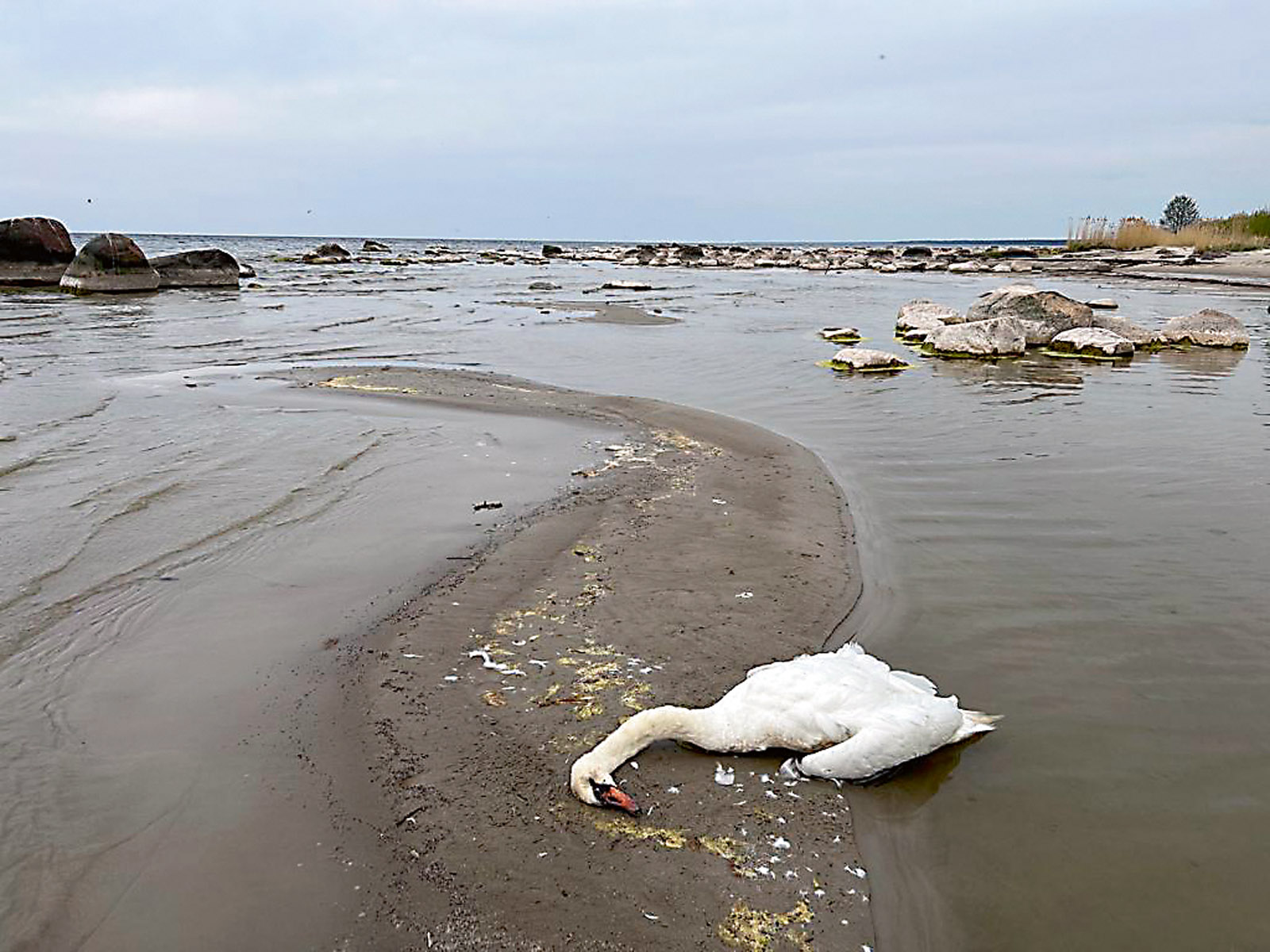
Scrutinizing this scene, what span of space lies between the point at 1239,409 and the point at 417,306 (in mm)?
20040

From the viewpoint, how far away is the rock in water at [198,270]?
2952 centimetres

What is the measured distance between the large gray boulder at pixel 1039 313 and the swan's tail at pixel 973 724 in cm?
1365

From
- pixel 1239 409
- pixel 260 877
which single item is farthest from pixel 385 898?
pixel 1239 409

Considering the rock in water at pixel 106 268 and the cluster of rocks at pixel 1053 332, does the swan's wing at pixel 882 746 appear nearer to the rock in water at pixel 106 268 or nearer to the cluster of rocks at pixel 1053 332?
the cluster of rocks at pixel 1053 332

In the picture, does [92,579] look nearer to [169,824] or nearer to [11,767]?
[11,767]

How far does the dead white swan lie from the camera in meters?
3.42

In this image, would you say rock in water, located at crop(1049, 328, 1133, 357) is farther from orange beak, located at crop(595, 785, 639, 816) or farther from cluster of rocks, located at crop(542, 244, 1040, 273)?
cluster of rocks, located at crop(542, 244, 1040, 273)

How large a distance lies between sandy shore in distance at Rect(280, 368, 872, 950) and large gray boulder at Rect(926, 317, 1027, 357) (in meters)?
9.10

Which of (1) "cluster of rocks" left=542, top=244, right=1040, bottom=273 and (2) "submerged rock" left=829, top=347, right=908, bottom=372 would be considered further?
(1) "cluster of rocks" left=542, top=244, right=1040, bottom=273

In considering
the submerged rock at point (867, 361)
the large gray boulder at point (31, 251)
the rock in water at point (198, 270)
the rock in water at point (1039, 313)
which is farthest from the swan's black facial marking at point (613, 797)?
the large gray boulder at point (31, 251)

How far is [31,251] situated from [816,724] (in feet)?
107

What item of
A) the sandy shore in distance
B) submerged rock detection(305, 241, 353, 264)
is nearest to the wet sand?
the sandy shore in distance

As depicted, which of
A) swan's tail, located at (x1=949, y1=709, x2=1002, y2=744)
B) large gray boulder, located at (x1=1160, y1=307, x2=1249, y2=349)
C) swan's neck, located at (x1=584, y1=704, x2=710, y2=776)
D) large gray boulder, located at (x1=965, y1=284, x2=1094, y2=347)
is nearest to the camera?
swan's neck, located at (x1=584, y1=704, x2=710, y2=776)

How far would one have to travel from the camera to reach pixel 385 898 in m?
2.77
